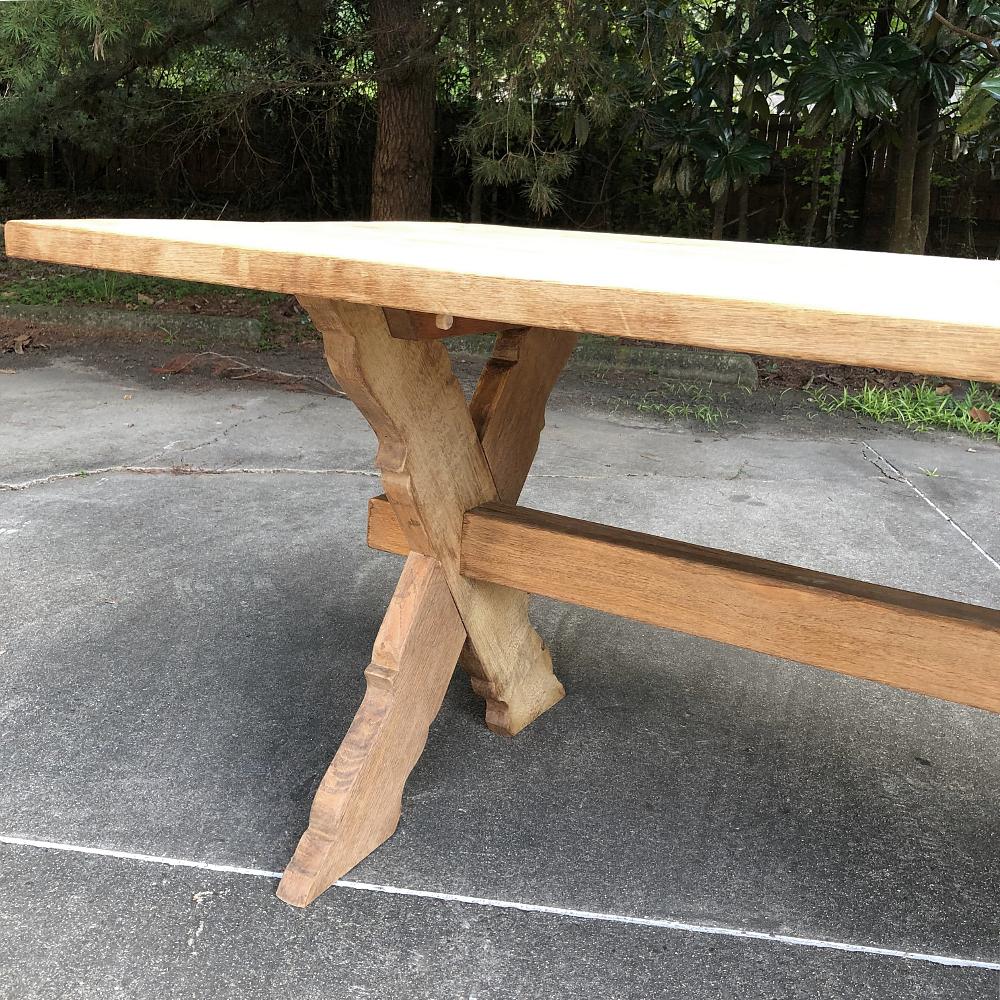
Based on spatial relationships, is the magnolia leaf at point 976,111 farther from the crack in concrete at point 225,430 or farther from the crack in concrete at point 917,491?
the crack in concrete at point 225,430

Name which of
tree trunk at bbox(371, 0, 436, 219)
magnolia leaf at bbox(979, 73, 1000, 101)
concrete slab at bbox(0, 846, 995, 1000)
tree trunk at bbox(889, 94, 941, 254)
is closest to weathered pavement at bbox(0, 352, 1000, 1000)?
concrete slab at bbox(0, 846, 995, 1000)

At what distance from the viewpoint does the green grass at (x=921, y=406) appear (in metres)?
4.37

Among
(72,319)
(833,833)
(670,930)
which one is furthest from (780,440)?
(72,319)

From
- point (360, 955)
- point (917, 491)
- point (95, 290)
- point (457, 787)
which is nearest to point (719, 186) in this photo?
point (917, 491)

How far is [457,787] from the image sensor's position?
1.69 m

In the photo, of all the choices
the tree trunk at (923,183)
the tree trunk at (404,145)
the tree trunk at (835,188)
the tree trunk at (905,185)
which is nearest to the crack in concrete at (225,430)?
the tree trunk at (404,145)

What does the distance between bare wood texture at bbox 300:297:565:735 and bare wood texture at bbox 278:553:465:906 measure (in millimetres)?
60

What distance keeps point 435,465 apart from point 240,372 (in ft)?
11.6

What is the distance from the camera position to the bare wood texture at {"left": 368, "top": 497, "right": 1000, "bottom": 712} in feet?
4.49

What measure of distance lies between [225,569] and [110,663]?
0.51 metres

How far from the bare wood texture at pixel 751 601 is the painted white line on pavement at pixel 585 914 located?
1.13 ft

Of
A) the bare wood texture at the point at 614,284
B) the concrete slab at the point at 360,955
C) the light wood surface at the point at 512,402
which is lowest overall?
the concrete slab at the point at 360,955

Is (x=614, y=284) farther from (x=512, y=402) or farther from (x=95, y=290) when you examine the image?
(x=95, y=290)

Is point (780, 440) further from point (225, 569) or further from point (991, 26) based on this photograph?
point (225, 569)
